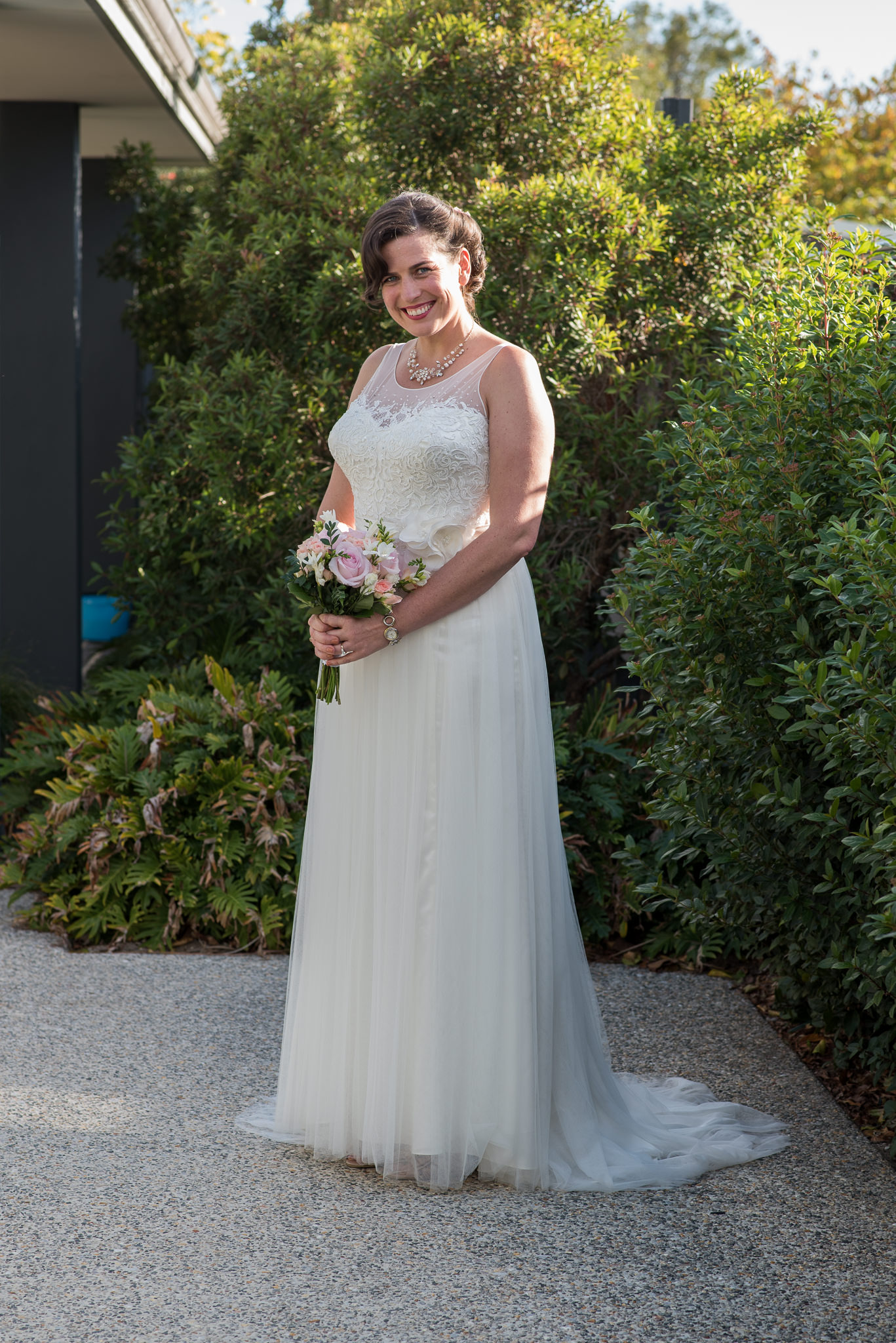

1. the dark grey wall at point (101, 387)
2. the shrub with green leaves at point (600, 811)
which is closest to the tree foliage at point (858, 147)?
the dark grey wall at point (101, 387)

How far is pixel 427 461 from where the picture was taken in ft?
10.1

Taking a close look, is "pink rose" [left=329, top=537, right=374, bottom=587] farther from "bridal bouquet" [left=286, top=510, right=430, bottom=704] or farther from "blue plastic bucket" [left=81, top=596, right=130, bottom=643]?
"blue plastic bucket" [left=81, top=596, right=130, bottom=643]

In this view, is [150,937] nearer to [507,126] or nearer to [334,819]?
[334,819]

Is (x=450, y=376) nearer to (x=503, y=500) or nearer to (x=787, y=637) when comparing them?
(x=503, y=500)

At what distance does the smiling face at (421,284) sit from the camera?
3094 mm

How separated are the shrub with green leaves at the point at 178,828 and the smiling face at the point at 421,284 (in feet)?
Result: 8.00

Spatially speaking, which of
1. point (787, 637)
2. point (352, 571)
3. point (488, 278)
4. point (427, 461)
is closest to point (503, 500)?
point (427, 461)

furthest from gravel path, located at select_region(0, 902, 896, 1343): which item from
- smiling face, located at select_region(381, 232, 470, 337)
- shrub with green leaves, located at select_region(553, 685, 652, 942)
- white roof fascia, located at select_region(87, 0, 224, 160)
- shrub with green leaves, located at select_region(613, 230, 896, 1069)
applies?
white roof fascia, located at select_region(87, 0, 224, 160)

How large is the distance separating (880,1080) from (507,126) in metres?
4.86

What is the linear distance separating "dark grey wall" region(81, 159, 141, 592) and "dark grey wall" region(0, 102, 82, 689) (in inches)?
125

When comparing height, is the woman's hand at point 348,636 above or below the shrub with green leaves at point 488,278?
below

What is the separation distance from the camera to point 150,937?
16.3 feet

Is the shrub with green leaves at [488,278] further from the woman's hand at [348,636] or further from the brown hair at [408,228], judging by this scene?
the woman's hand at [348,636]

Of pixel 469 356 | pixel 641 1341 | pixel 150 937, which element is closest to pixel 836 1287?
pixel 641 1341
